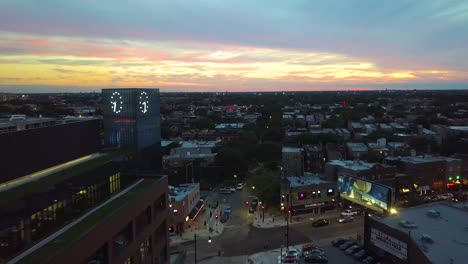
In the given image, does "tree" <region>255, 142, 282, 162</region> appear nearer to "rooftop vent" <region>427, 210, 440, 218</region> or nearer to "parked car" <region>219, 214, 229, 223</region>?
"parked car" <region>219, 214, 229, 223</region>

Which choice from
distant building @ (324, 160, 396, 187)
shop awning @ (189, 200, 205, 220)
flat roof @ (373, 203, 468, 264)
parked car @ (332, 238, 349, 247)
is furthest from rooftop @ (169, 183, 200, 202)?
flat roof @ (373, 203, 468, 264)

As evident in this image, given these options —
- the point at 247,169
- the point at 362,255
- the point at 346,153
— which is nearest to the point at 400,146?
the point at 346,153

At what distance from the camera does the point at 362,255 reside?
3095cm

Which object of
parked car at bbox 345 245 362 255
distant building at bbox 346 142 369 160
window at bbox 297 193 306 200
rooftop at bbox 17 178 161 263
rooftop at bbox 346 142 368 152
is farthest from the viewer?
rooftop at bbox 346 142 368 152

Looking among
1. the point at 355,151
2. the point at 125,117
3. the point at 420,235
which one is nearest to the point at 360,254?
the point at 420,235

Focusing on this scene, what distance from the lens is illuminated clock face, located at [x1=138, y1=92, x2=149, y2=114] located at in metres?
27.6

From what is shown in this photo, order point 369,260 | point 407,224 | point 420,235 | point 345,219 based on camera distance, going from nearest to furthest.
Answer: point 420,235 → point 407,224 → point 369,260 → point 345,219

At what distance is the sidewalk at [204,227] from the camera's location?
3656 centimetres

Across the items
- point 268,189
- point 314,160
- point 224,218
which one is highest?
point 268,189

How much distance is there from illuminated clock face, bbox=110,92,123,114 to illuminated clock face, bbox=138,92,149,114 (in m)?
1.33

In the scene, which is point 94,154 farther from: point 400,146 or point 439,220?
point 400,146

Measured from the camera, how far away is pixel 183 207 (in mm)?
38594

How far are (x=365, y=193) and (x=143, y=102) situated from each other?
23839 mm

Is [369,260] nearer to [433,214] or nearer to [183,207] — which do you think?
[433,214]
